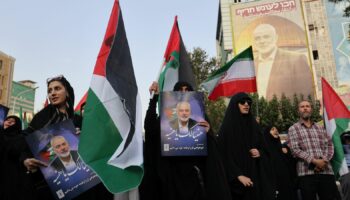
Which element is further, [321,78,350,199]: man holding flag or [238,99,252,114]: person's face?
[321,78,350,199]: man holding flag

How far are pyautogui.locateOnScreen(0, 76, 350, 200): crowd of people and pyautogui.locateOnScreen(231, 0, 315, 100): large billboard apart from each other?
33410mm

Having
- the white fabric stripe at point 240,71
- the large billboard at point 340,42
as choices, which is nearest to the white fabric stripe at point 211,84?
the white fabric stripe at point 240,71

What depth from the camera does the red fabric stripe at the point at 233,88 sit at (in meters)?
5.95

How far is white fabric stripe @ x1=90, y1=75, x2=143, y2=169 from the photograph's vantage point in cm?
263

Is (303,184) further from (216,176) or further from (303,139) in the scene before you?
(216,176)

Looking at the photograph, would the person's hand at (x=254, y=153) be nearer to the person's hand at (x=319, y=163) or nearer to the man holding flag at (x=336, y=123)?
the person's hand at (x=319, y=163)

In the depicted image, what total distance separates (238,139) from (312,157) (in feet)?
4.58

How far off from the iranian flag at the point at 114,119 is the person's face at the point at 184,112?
362 millimetres

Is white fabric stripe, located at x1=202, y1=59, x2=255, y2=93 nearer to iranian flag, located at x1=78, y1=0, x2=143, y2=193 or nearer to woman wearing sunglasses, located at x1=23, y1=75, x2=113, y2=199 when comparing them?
iranian flag, located at x1=78, y1=0, x2=143, y2=193

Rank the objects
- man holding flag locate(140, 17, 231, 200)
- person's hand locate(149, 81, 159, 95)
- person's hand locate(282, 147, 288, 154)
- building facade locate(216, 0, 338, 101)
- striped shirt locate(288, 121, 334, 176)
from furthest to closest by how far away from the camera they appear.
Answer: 1. building facade locate(216, 0, 338, 101)
2. person's hand locate(282, 147, 288, 154)
3. striped shirt locate(288, 121, 334, 176)
4. person's hand locate(149, 81, 159, 95)
5. man holding flag locate(140, 17, 231, 200)

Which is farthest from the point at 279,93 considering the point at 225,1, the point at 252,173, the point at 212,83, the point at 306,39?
the point at 252,173

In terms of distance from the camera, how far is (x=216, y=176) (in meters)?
3.12

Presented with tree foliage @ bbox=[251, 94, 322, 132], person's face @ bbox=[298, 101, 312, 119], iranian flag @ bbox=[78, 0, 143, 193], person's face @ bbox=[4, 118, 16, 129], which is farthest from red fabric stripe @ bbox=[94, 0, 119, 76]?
tree foliage @ bbox=[251, 94, 322, 132]

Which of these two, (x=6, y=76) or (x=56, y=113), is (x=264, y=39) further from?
(x=56, y=113)
